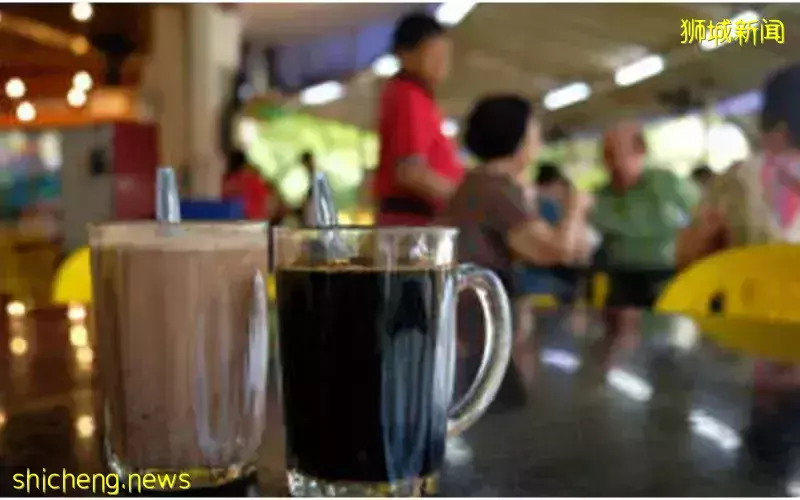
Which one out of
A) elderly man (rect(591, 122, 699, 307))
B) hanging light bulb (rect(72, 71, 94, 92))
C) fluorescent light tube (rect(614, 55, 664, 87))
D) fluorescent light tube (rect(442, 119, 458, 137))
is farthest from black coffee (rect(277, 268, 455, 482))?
hanging light bulb (rect(72, 71, 94, 92))

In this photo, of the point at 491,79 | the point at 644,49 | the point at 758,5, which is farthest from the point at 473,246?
the point at 491,79

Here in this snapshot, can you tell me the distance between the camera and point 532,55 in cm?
210

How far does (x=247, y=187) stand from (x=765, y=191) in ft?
4.65

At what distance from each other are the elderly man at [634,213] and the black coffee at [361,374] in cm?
162

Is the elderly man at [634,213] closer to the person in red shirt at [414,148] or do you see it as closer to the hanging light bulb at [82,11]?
the person in red shirt at [414,148]

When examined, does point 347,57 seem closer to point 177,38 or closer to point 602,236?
point 177,38

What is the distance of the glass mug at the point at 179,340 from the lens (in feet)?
0.92

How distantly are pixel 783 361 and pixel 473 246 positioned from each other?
0.79m

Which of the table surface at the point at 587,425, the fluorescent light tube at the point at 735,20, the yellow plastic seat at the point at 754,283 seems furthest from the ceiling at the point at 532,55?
the table surface at the point at 587,425

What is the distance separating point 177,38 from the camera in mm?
2422

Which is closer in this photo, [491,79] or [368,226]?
[368,226]

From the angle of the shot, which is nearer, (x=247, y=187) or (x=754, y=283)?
(x=754, y=283)

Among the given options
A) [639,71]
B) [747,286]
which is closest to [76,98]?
Answer: [639,71]

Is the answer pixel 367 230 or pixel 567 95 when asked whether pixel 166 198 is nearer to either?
pixel 367 230
